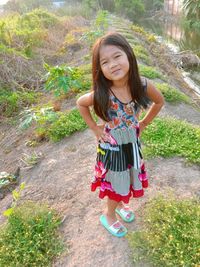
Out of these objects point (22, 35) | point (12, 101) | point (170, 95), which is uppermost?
point (22, 35)

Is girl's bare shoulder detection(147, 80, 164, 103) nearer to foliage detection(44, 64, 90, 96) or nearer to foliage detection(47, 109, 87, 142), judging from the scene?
foliage detection(47, 109, 87, 142)

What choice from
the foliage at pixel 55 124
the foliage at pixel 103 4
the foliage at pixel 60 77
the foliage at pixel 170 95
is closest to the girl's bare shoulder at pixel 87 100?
the foliage at pixel 55 124

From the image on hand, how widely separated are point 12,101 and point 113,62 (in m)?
4.37

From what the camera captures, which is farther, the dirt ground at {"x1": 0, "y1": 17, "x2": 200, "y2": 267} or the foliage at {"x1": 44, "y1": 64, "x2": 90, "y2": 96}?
the foliage at {"x1": 44, "y1": 64, "x2": 90, "y2": 96}

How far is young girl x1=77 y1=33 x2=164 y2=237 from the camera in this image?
188cm

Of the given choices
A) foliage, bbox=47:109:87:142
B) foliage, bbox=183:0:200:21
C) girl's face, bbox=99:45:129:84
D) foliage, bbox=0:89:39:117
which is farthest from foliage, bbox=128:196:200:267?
foliage, bbox=183:0:200:21

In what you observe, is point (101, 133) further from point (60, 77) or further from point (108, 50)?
point (60, 77)

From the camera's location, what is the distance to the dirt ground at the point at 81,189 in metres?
2.42

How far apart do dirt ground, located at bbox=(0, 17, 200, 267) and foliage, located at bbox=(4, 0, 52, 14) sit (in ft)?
47.7

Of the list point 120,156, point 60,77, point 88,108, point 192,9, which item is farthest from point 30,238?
point 192,9

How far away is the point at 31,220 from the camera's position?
2.66 meters

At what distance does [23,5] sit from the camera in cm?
1777

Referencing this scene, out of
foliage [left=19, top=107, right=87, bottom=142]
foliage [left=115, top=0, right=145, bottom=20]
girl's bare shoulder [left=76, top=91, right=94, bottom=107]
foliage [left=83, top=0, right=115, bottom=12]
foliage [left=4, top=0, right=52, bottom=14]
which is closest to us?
girl's bare shoulder [left=76, top=91, right=94, bottom=107]

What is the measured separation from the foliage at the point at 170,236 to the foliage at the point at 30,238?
70cm
